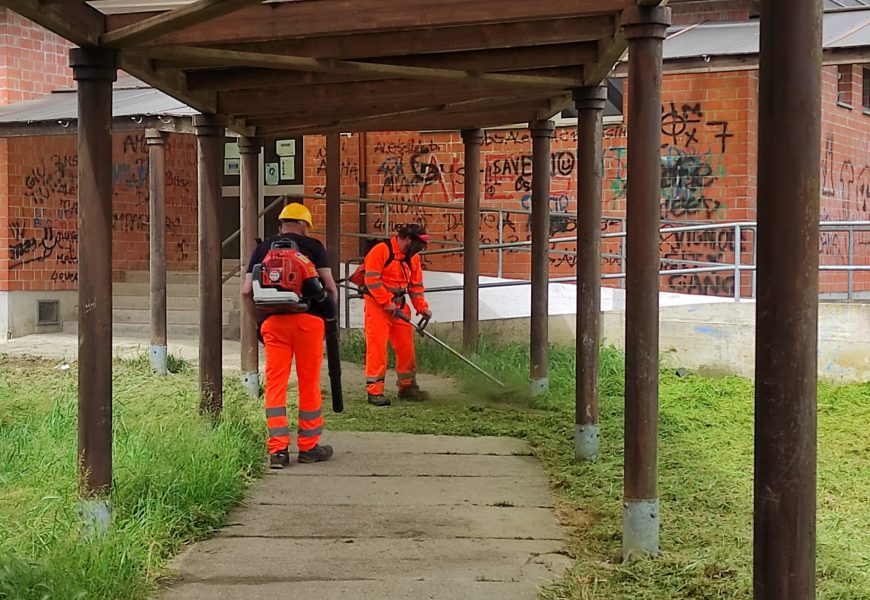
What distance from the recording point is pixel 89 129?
566cm

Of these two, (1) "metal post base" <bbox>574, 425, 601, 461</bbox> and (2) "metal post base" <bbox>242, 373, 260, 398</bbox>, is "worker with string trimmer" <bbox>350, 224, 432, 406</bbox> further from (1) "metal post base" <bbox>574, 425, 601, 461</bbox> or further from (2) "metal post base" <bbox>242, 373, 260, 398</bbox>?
(1) "metal post base" <bbox>574, 425, 601, 461</bbox>

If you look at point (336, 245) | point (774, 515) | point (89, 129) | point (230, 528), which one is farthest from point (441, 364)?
point (774, 515)

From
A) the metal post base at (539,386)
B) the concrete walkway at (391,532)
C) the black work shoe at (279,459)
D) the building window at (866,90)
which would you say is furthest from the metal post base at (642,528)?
the building window at (866,90)

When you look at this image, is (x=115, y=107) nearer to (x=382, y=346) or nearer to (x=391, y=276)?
(x=391, y=276)

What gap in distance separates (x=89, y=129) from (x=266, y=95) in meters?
2.81

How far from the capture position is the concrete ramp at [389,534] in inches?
203

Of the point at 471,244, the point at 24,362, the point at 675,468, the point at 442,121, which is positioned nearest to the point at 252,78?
the point at 675,468

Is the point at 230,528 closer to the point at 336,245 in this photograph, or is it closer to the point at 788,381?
the point at 788,381

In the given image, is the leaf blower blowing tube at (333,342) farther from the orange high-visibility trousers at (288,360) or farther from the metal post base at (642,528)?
the metal post base at (642,528)

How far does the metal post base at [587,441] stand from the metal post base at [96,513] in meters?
3.49

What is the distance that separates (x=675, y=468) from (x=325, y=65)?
3.66 metres

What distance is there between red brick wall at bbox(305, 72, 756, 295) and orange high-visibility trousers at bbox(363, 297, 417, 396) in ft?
13.1

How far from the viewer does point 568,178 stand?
603 inches

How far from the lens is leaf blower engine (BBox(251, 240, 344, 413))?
7.29 m
